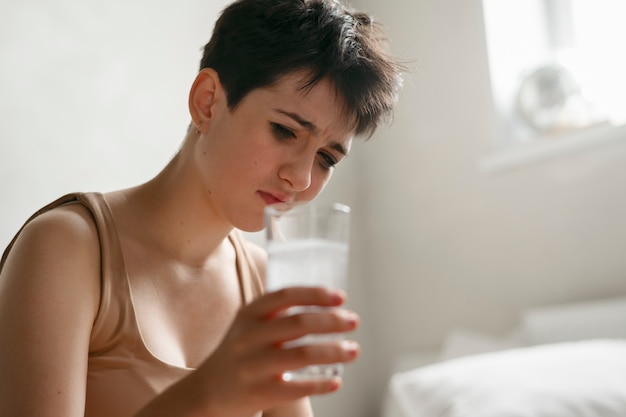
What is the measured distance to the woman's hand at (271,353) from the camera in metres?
0.62

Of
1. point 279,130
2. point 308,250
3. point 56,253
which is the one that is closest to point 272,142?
point 279,130

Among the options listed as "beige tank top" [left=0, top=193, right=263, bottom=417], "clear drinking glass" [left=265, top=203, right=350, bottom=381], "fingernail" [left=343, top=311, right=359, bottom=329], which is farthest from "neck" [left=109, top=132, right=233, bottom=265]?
"fingernail" [left=343, top=311, right=359, bottom=329]

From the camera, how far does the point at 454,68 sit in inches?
114

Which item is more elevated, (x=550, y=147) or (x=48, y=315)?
(x=550, y=147)

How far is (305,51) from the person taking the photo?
3.83 ft

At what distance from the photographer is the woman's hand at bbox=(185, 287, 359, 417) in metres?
0.62

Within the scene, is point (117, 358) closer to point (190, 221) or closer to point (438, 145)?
point (190, 221)

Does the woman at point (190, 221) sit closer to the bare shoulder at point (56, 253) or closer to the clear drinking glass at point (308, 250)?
the bare shoulder at point (56, 253)

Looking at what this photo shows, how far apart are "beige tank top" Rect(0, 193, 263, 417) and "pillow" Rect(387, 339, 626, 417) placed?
0.75 metres

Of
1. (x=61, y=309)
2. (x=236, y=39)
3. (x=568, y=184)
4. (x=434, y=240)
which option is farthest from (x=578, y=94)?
(x=61, y=309)

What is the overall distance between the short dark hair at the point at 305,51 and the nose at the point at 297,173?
12 centimetres

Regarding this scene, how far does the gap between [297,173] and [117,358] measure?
16.1 inches

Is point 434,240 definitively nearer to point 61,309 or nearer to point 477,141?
point 477,141

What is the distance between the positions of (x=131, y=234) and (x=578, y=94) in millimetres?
2044
